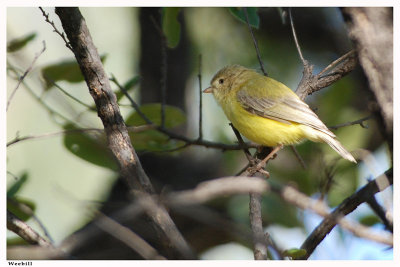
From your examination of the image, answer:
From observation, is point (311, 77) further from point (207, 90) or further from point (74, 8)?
point (74, 8)

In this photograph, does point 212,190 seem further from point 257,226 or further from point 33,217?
point 33,217

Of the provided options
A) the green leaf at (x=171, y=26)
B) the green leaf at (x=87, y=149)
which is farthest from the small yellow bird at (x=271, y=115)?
Answer: the green leaf at (x=87, y=149)

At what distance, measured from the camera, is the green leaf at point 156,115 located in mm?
3885

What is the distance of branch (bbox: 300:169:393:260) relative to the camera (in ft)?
6.63

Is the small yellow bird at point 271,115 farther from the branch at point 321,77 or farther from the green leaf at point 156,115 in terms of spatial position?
the green leaf at point 156,115

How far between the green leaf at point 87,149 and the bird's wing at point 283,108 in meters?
1.27

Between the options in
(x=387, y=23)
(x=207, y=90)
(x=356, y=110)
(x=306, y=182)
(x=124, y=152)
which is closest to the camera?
(x=387, y=23)

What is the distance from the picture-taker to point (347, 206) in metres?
2.24

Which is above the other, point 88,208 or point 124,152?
point 124,152

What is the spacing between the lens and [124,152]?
8.58 feet

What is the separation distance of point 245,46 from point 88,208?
4779mm

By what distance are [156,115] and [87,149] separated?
0.66 meters

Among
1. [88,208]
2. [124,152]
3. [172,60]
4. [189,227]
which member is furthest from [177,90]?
[88,208]

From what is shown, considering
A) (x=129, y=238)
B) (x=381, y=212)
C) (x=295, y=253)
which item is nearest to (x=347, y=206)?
(x=381, y=212)
